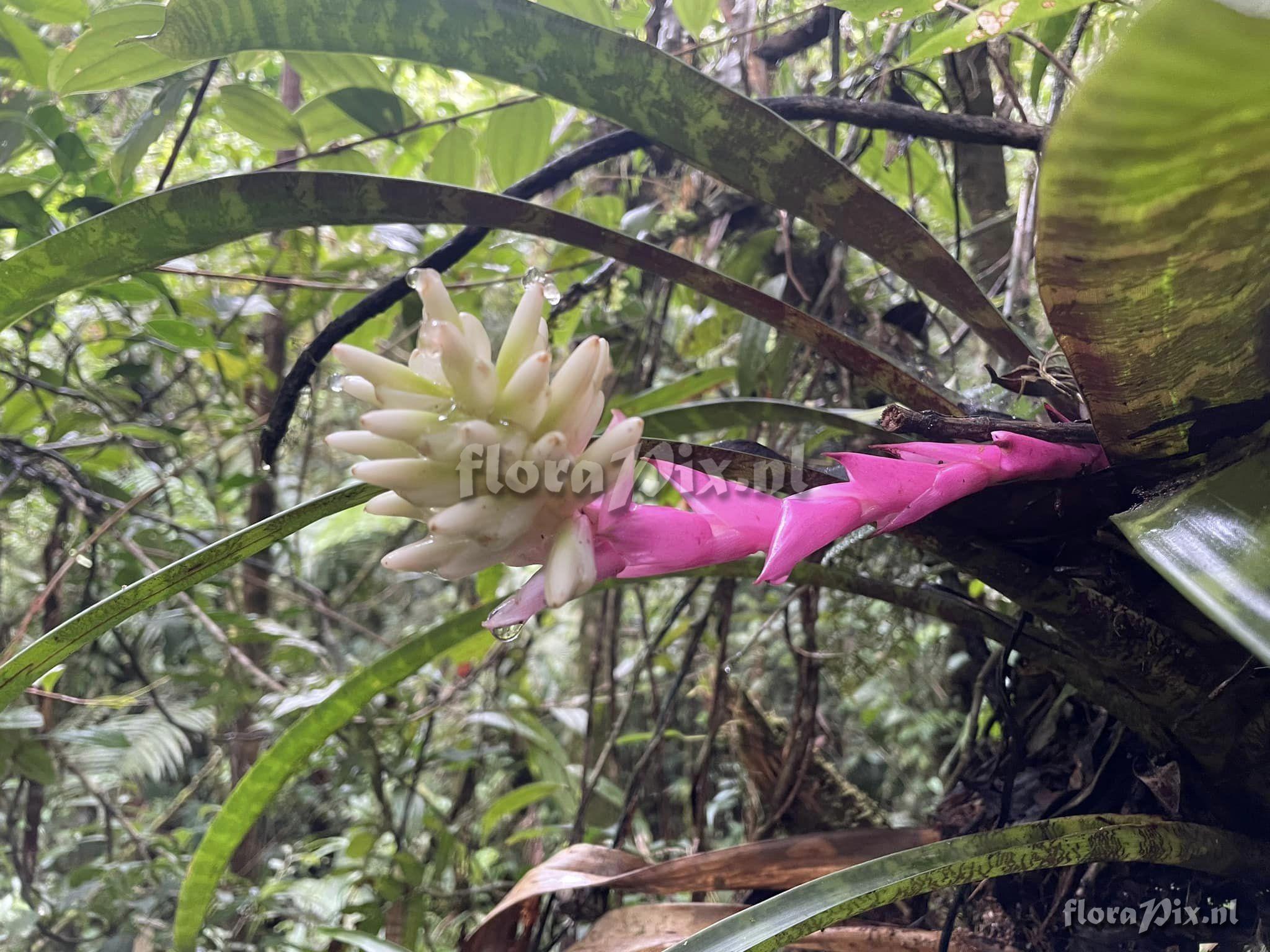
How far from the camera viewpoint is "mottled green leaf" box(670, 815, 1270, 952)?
338 millimetres

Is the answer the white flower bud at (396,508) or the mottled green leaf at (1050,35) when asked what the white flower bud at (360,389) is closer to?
the white flower bud at (396,508)

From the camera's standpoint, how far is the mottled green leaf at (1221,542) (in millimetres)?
239

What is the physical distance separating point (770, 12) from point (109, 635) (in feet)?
5.59

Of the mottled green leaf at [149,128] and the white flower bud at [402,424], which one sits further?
the mottled green leaf at [149,128]

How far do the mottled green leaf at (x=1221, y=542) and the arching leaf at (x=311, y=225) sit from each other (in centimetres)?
15

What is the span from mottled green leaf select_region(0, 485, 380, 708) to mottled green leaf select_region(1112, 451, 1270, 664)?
0.36 m

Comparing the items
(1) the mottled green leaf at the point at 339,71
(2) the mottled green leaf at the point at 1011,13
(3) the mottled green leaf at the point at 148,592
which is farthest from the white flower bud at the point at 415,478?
(1) the mottled green leaf at the point at 339,71

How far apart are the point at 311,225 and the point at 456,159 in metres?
0.41

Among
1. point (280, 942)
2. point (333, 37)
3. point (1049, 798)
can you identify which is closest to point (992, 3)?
point (333, 37)

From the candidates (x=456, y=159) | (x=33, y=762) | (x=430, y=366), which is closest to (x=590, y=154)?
(x=456, y=159)

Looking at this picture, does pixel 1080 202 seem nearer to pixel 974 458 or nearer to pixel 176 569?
pixel 974 458

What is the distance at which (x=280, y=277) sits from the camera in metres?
1.15

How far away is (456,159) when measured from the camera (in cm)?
79

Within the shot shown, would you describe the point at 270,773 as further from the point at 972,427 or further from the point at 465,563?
the point at 972,427
